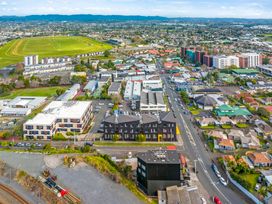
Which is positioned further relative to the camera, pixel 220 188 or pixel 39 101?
pixel 39 101

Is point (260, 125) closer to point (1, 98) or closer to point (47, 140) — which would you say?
point (47, 140)

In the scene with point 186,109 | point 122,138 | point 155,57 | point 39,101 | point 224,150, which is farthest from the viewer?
point 155,57

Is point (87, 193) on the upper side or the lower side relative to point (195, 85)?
lower

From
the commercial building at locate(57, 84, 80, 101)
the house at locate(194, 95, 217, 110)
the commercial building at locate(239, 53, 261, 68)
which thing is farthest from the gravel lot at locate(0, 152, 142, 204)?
the commercial building at locate(239, 53, 261, 68)

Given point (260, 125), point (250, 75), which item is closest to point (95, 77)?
point (250, 75)

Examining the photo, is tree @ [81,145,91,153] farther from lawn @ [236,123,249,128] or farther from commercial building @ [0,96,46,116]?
lawn @ [236,123,249,128]

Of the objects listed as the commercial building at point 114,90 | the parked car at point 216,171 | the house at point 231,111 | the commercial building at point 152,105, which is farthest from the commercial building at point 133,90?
the parked car at point 216,171

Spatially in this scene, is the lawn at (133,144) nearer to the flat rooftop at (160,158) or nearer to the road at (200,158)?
the road at (200,158)
